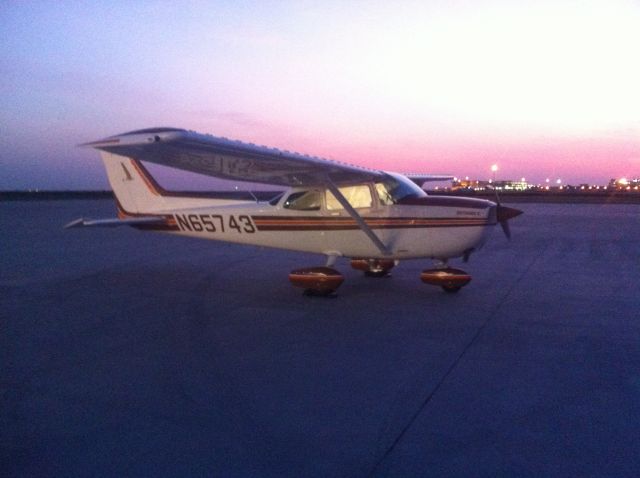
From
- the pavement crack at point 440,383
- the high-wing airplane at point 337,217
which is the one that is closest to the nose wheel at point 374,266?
the high-wing airplane at point 337,217

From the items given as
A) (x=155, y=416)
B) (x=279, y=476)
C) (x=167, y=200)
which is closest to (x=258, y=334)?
(x=155, y=416)

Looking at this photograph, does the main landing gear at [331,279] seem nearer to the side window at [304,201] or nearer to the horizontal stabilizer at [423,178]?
the side window at [304,201]

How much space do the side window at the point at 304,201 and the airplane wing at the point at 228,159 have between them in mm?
186

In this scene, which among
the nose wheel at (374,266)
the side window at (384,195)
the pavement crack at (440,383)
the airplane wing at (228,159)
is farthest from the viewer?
the nose wheel at (374,266)

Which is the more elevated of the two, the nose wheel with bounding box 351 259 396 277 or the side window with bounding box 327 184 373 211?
the side window with bounding box 327 184 373 211

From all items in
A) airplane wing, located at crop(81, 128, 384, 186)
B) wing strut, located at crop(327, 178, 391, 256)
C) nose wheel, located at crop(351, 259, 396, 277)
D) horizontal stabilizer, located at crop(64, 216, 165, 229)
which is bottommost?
nose wheel, located at crop(351, 259, 396, 277)

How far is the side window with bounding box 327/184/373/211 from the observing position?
8.19 meters

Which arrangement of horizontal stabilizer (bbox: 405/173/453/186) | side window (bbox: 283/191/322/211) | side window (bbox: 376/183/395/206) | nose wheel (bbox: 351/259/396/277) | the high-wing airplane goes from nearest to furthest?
the high-wing airplane, side window (bbox: 376/183/395/206), side window (bbox: 283/191/322/211), nose wheel (bbox: 351/259/396/277), horizontal stabilizer (bbox: 405/173/453/186)

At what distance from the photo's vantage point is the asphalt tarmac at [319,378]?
309cm

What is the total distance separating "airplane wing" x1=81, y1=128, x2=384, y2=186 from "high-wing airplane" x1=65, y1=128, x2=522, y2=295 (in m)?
0.02

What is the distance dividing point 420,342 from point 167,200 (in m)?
6.52

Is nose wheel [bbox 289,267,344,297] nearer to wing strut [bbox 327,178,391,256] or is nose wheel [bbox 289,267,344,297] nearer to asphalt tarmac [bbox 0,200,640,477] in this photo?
asphalt tarmac [bbox 0,200,640,477]

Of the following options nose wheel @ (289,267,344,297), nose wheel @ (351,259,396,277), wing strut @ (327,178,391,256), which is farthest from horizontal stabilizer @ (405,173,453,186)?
nose wheel @ (289,267,344,297)

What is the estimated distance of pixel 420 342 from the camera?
535 cm
